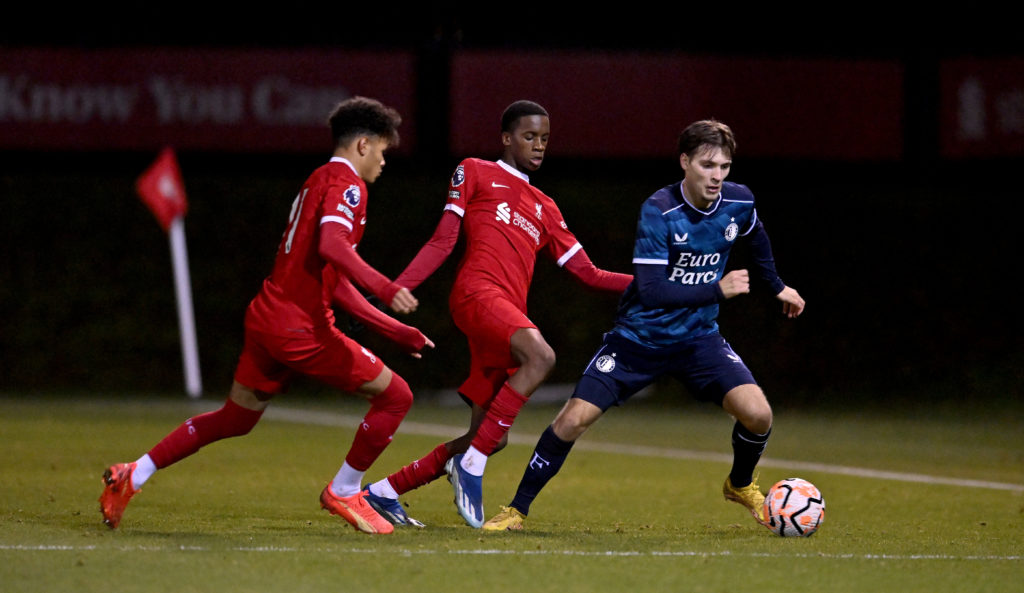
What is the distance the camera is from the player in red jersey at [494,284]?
7191 millimetres

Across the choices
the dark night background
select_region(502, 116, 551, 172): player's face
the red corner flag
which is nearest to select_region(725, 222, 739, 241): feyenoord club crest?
select_region(502, 116, 551, 172): player's face

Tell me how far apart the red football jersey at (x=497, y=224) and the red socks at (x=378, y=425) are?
0.60 m

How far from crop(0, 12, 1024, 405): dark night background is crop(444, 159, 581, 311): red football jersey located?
9527 mm

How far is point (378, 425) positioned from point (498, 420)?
550 millimetres

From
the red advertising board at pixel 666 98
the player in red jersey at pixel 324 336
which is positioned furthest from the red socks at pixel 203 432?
the red advertising board at pixel 666 98

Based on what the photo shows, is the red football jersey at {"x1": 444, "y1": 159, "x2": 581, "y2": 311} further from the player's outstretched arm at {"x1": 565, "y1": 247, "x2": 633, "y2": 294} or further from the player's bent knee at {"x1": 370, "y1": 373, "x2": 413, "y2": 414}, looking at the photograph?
the player's bent knee at {"x1": 370, "y1": 373, "x2": 413, "y2": 414}

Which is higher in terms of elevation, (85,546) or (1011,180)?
(85,546)

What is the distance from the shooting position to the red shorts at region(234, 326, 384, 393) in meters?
6.88

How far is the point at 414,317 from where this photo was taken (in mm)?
17344

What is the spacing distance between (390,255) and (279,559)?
1155cm

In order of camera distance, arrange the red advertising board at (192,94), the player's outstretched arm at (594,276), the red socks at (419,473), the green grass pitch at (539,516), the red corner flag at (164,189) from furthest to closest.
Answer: the red advertising board at (192,94), the red corner flag at (164,189), the player's outstretched arm at (594,276), the red socks at (419,473), the green grass pitch at (539,516)

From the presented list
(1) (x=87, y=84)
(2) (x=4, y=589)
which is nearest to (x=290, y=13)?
(1) (x=87, y=84)

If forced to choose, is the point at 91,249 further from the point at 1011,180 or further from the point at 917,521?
the point at 917,521

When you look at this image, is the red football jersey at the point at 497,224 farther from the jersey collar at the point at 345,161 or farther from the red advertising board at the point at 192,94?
the red advertising board at the point at 192,94
